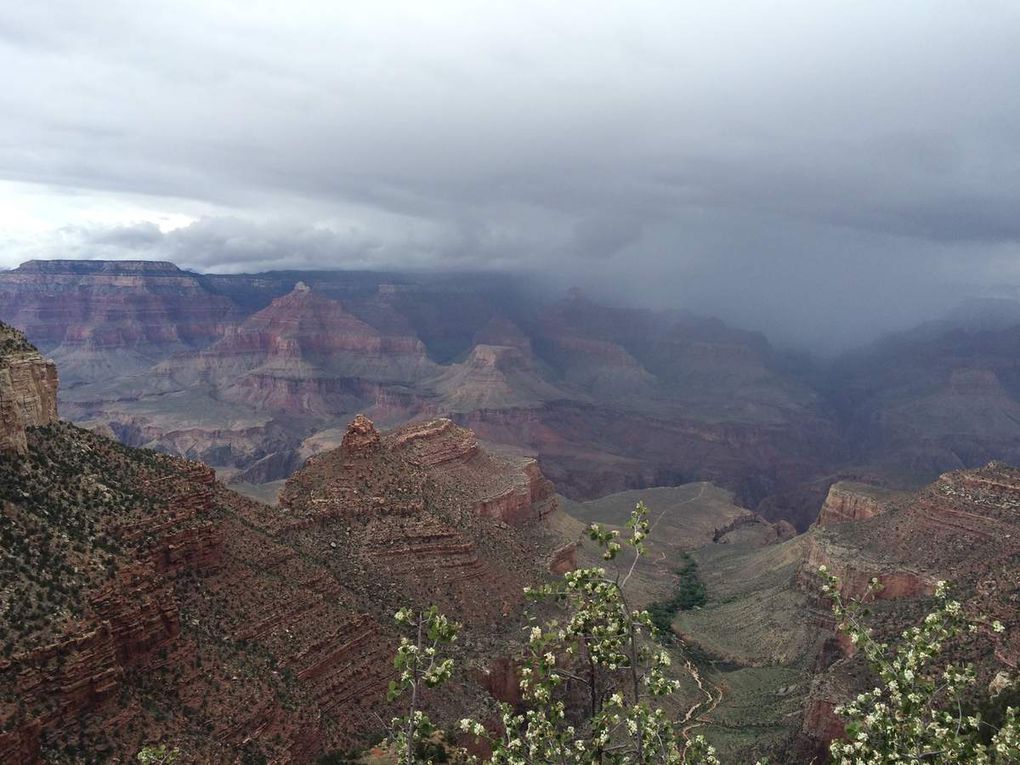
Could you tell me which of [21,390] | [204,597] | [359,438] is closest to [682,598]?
[359,438]

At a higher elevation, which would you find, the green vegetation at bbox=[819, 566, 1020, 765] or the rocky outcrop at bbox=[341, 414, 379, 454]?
the green vegetation at bbox=[819, 566, 1020, 765]

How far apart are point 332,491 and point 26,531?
2997cm

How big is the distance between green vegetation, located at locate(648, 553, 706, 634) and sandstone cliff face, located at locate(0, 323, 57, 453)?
64.3 meters

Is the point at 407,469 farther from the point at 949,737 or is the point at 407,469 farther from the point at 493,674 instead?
the point at 949,737

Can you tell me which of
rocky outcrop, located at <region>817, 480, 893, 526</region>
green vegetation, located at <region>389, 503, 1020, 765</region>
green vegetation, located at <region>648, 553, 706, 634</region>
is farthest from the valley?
green vegetation, located at <region>389, 503, 1020, 765</region>

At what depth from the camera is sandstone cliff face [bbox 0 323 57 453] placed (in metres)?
35.9

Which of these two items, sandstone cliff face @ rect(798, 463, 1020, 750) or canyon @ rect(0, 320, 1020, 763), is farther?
sandstone cliff face @ rect(798, 463, 1020, 750)

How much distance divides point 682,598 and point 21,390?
82434 millimetres

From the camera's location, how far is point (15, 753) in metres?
24.8

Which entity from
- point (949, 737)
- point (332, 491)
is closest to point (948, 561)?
point (332, 491)

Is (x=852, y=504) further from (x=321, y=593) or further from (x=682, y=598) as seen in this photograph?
(x=321, y=593)

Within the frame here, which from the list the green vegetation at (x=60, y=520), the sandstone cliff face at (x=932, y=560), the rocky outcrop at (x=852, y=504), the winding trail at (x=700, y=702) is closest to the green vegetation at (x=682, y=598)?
the winding trail at (x=700, y=702)

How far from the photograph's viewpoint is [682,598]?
320 ft

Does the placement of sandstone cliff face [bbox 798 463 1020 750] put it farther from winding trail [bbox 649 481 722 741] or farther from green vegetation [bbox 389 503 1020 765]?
green vegetation [bbox 389 503 1020 765]
